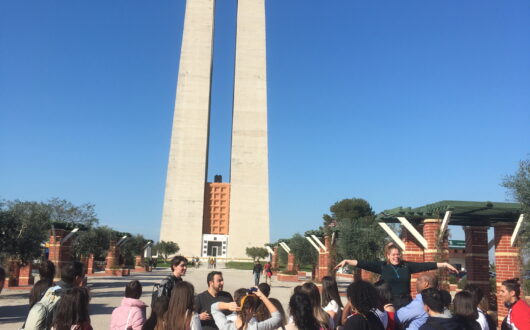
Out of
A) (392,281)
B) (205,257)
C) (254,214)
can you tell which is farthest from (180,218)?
(392,281)

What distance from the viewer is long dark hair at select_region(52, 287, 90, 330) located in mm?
3246

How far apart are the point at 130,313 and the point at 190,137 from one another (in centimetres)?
5394

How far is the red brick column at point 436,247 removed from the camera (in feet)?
34.4

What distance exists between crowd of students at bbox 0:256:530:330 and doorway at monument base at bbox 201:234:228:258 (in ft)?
174

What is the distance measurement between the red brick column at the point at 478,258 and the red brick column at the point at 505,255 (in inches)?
14.5

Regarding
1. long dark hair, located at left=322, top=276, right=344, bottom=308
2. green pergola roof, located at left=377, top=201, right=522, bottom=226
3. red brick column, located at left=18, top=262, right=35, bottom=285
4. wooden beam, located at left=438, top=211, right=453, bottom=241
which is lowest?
red brick column, located at left=18, top=262, right=35, bottom=285

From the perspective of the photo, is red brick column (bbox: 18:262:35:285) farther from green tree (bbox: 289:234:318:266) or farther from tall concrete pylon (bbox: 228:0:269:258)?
tall concrete pylon (bbox: 228:0:269:258)

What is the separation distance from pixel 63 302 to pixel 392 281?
3302 millimetres

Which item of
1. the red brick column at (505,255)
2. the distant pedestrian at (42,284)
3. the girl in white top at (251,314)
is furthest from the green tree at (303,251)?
the girl in white top at (251,314)

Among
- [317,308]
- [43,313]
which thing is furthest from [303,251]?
[43,313]

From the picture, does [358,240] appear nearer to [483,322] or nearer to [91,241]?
[483,322]

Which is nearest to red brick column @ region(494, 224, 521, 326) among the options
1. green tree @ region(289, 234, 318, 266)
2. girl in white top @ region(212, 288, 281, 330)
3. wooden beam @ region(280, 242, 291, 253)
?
girl in white top @ region(212, 288, 281, 330)

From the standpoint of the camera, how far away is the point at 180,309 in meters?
3.41

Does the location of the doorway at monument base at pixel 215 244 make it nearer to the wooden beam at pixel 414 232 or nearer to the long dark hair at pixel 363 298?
the wooden beam at pixel 414 232
